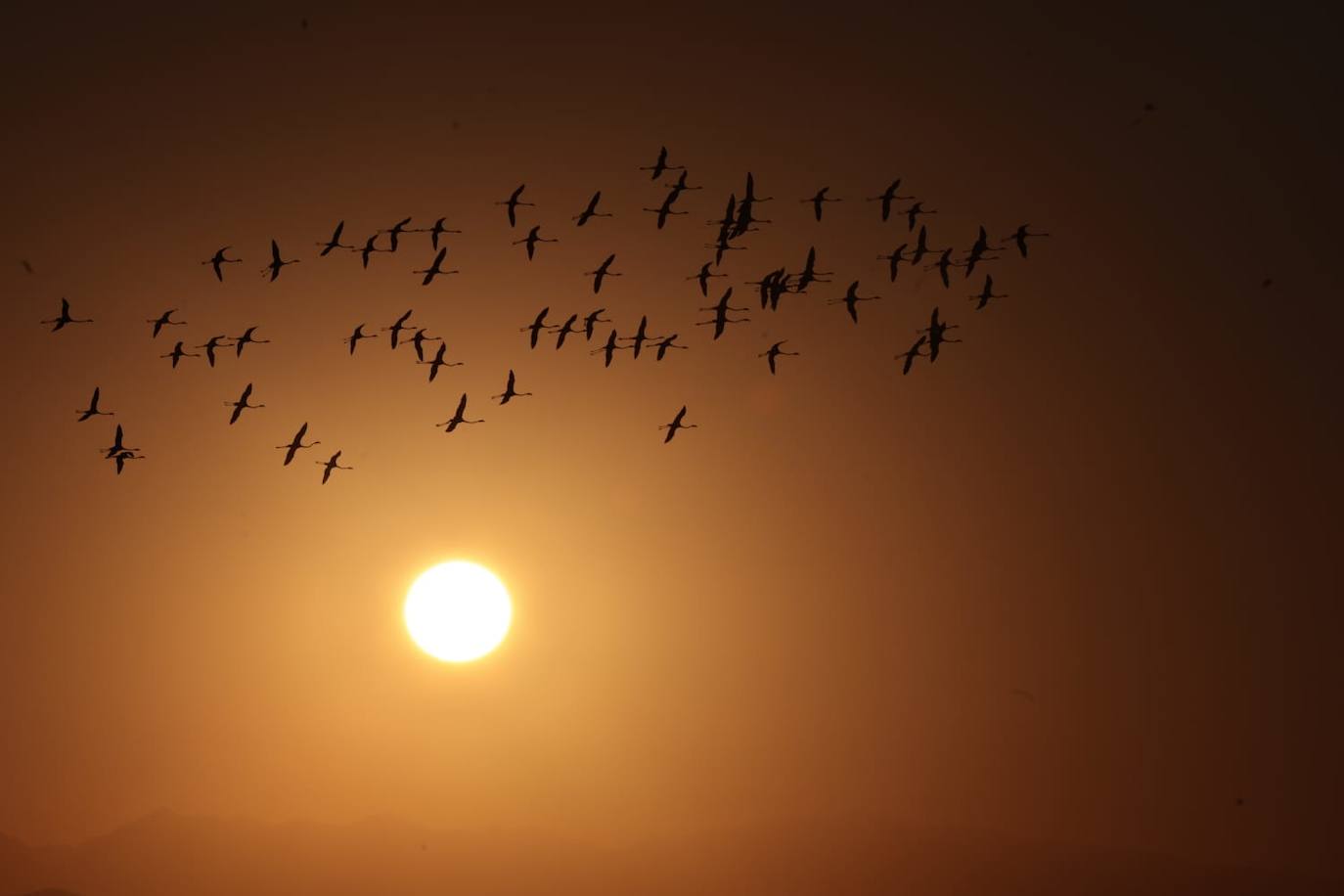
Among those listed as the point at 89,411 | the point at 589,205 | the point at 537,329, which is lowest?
the point at 89,411

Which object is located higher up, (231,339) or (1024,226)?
(1024,226)

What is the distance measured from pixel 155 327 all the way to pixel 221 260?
3.16 metres

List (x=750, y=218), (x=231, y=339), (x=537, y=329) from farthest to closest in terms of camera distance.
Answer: (x=231, y=339) → (x=537, y=329) → (x=750, y=218)

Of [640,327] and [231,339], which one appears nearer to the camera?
[640,327]

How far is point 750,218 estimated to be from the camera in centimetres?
4225

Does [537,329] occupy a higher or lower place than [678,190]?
lower

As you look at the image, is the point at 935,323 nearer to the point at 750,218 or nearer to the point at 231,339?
the point at 750,218

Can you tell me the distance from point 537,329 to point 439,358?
4.17 m

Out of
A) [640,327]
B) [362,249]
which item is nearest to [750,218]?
[640,327]

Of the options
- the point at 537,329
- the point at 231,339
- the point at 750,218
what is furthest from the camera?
the point at 231,339

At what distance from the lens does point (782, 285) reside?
146 feet

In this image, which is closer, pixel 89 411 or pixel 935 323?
pixel 935 323

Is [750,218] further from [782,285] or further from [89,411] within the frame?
[89,411]

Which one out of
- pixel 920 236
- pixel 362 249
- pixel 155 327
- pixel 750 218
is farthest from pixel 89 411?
pixel 920 236
